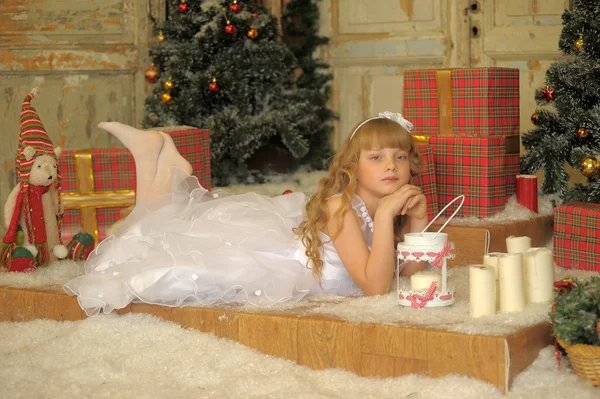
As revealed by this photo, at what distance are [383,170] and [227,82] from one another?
2.83 metres

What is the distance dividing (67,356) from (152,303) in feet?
1.10

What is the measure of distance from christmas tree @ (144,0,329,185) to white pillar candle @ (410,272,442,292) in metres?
3.02

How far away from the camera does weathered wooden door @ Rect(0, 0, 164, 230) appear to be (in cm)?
540

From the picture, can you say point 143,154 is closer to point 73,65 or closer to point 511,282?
point 511,282

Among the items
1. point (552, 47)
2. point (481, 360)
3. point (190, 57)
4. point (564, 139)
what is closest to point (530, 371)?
point (481, 360)

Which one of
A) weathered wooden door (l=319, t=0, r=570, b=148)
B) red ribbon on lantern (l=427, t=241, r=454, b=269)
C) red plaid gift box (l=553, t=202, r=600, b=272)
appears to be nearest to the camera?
red ribbon on lantern (l=427, t=241, r=454, b=269)

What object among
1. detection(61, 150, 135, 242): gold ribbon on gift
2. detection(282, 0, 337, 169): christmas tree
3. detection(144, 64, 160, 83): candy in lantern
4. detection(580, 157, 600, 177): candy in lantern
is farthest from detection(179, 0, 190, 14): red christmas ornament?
detection(580, 157, 600, 177): candy in lantern

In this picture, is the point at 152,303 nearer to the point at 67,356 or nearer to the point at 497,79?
the point at 67,356

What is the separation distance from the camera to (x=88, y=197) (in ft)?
13.9

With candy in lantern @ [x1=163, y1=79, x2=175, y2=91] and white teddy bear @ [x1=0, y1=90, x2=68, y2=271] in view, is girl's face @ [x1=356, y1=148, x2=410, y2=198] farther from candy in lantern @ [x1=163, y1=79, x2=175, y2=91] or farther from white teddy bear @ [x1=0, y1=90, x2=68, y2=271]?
candy in lantern @ [x1=163, y1=79, x2=175, y2=91]

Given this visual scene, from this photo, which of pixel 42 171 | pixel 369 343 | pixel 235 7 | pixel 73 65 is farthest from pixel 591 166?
pixel 73 65

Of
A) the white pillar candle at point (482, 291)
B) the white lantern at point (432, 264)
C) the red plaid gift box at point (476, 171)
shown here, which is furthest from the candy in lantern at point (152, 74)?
the white pillar candle at point (482, 291)

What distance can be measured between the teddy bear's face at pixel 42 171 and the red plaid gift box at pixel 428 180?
152cm

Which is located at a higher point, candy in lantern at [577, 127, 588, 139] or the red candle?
candy in lantern at [577, 127, 588, 139]
